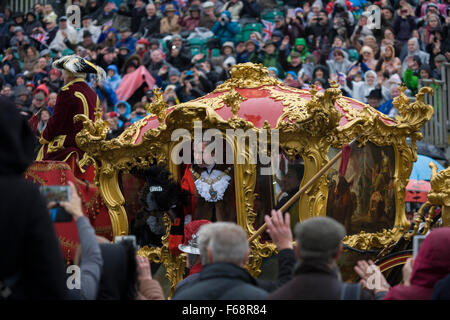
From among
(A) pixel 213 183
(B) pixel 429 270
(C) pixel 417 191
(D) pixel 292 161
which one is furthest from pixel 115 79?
(B) pixel 429 270

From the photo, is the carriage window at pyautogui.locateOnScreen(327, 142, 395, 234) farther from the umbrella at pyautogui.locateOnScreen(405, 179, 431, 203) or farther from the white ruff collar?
the umbrella at pyautogui.locateOnScreen(405, 179, 431, 203)

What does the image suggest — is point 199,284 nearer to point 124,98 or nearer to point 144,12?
point 124,98

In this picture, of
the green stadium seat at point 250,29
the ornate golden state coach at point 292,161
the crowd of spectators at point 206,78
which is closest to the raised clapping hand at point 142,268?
the crowd of spectators at point 206,78

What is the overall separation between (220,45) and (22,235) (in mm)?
15056

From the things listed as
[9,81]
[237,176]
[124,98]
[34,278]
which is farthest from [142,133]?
[9,81]

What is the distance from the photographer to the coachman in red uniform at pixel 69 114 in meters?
9.68

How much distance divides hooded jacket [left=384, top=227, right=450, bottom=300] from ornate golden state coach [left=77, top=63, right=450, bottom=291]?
2.88m

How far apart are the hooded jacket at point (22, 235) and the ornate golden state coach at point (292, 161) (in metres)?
4.04

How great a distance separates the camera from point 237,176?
8.24 m

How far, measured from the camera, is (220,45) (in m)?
18.9

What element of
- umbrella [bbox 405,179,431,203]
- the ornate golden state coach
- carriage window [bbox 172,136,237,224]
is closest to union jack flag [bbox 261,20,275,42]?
umbrella [bbox 405,179,431,203]

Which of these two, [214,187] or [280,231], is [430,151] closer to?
[214,187]

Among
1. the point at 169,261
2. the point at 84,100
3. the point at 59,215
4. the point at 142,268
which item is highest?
the point at 84,100

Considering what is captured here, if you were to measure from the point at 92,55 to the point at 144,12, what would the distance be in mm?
2352
